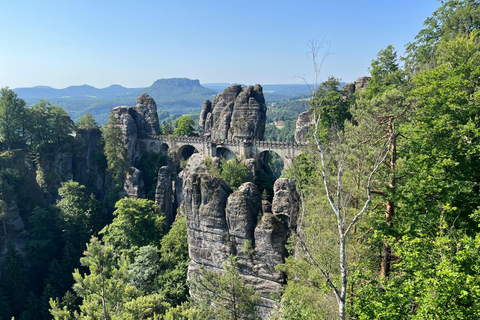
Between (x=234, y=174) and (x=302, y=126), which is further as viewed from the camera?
(x=302, y=126)

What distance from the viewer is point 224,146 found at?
49.5 metres

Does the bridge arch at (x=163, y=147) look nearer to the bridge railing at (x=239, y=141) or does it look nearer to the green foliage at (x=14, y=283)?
the bridge railing at (x=239, y=141)

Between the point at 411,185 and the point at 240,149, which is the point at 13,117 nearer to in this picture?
the point at 240,149

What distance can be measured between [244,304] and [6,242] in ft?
118

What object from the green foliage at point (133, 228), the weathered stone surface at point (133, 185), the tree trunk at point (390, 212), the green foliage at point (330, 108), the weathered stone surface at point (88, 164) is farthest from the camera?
the weathered stone surface at point (88, 164)

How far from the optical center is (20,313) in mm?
33219

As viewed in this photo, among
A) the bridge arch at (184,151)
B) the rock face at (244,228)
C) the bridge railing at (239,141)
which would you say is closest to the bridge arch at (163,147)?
the bridge railing at (239,141)

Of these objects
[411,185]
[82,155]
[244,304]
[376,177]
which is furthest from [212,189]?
[82,155]

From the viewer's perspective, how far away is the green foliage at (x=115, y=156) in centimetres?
4666

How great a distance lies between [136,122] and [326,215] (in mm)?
48471

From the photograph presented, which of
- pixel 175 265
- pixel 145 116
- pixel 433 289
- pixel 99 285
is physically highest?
pixel 145 116

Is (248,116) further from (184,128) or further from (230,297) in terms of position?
(230,297)

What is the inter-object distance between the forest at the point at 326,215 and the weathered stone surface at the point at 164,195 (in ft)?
5.00

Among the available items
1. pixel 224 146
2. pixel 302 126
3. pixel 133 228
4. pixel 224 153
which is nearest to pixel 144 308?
pixel 133 228
